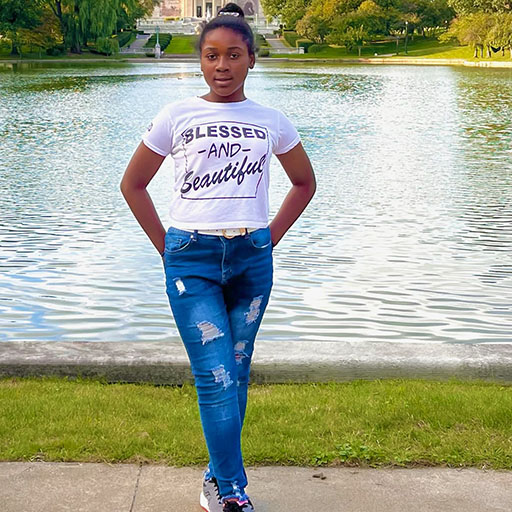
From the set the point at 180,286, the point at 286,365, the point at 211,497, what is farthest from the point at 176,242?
the point at 286,365

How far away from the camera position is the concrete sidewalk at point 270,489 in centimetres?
332

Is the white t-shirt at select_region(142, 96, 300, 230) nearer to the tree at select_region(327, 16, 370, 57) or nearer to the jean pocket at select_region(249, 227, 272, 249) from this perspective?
the jean pocket at select_region(249, 227, 272, 249)

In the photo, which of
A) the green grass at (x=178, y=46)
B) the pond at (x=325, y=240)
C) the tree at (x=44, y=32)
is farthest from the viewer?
the green grass at (x=178, y=46)

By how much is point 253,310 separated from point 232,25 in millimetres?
990

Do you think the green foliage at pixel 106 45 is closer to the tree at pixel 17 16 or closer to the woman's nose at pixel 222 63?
the tree at pixel 17 16

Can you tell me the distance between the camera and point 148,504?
10.9 ft

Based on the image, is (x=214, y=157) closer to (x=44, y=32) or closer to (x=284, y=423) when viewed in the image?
(x=284, y=423)

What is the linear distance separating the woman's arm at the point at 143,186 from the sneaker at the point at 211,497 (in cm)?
83

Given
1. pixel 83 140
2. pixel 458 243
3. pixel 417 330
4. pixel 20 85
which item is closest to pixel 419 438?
pixel 417 330

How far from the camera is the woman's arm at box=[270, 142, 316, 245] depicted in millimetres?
3457

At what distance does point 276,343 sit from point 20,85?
4028 cm

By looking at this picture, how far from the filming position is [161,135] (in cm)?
321

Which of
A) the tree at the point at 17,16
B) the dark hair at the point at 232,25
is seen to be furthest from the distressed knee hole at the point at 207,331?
the tree at the point at 17,16

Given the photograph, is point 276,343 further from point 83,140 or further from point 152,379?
point 83,140
